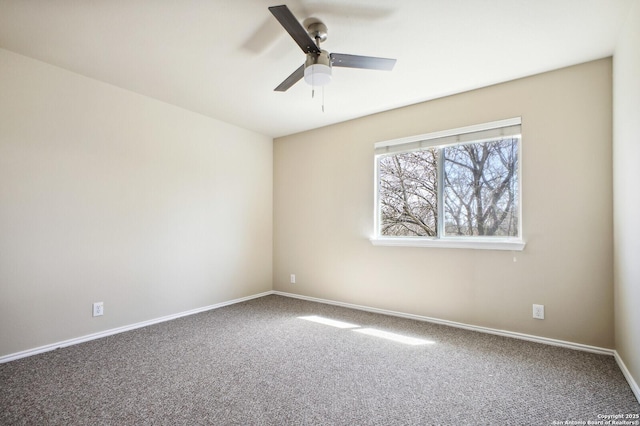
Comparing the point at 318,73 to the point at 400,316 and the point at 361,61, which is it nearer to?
the point at 361,61

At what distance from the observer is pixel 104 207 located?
9.59 ft

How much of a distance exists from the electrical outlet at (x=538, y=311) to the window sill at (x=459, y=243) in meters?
0.52

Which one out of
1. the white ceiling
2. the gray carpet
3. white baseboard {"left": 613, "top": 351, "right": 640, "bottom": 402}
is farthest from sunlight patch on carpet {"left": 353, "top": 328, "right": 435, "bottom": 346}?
the white ceiling

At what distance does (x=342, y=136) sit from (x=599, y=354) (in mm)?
3321

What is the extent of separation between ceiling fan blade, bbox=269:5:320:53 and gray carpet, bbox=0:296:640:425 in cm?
219

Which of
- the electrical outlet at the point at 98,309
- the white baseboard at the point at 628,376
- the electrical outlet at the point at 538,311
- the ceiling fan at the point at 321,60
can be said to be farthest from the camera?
the electrical outlet at the point at 98,309

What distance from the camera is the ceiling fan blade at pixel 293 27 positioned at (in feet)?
5.25

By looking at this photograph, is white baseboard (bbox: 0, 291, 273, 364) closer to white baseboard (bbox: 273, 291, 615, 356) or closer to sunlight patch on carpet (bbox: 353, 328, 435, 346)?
white baseboard (bbox: 273, 291, 615, 356)

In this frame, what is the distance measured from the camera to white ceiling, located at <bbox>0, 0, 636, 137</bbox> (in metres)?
1.93

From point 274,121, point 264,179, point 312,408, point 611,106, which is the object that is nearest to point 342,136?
point 274,121

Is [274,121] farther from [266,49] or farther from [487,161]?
[487,161]

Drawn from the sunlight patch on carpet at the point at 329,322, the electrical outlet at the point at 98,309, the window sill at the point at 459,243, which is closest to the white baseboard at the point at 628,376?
the window sill at the point at 459,243

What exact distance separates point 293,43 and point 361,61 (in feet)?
1.85

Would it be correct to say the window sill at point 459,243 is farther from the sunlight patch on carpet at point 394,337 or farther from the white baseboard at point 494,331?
the sunlight patch on carpet at point 394,337
